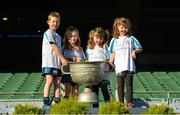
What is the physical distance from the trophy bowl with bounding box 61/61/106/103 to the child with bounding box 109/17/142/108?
29 cm

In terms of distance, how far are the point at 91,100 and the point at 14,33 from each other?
14976 mm

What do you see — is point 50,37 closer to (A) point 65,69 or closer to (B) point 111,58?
(A) point 65,69

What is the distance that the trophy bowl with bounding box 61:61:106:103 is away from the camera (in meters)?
9.05

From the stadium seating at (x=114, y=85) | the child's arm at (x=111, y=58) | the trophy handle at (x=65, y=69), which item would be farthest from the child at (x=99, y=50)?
the stadium seating at (x=114, y=85)

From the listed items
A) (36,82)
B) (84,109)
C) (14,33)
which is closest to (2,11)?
(14,33)

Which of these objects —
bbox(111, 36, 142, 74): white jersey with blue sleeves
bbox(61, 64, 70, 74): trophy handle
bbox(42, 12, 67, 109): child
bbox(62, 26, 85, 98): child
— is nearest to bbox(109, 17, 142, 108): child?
bbox(111, 36, 142, 74): white jersey with blue sleeves

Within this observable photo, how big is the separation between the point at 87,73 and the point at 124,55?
68cm

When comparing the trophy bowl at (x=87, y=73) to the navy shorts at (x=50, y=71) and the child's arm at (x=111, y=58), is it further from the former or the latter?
the child's arm at (x=111, y=58)

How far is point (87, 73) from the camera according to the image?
9.09 metres

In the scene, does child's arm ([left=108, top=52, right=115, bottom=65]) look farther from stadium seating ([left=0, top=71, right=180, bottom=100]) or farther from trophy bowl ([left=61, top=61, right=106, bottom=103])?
stadium seating ([left=0, top=71, right=180, bottom=100])

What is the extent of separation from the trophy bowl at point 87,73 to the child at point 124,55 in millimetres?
291

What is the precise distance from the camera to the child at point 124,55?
9227mm

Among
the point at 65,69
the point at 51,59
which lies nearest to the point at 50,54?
the point at 51,59

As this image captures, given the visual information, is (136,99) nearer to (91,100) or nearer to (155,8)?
(91,100)
